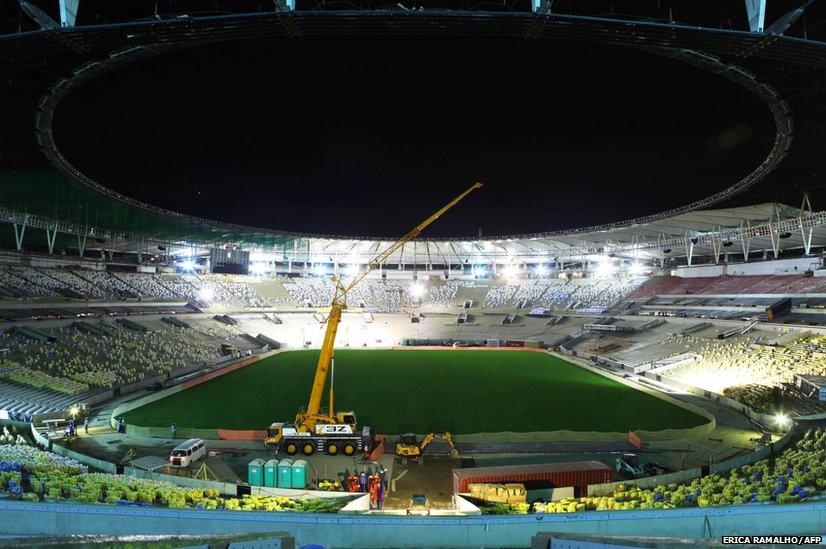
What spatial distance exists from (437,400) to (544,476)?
15.0 metres

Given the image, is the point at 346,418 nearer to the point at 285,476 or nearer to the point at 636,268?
the point at 285,476

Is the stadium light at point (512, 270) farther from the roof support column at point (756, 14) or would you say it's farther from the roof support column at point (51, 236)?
the roof support column at point (756, 14)

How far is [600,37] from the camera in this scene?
16.1 m

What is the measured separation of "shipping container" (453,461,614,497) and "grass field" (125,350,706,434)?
7.41 meters

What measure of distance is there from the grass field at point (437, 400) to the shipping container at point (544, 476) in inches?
292

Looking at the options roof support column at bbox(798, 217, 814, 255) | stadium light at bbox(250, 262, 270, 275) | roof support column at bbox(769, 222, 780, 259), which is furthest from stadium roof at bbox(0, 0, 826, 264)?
stadium light at bbox(250, 262, 270, 275)

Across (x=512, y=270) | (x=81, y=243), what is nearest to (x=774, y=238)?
(x=512, y=270)

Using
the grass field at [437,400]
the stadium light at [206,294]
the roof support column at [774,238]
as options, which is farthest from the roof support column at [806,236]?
the stadium light at [206,294]

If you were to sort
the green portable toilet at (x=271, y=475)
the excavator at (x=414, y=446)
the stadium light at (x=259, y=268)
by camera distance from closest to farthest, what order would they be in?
the green portable toilet at (x=271, y=475) → the excavator at (x=414, y=446) → the stadium light at (x=259, y=268)

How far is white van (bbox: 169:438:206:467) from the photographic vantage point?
19.5m

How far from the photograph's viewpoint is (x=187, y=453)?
1988cm

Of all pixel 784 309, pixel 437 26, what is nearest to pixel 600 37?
pixel 437 26

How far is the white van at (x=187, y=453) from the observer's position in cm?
1950

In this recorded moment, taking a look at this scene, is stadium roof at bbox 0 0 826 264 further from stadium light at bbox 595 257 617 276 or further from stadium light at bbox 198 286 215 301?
stadium light at bbox 595 257 617 276
